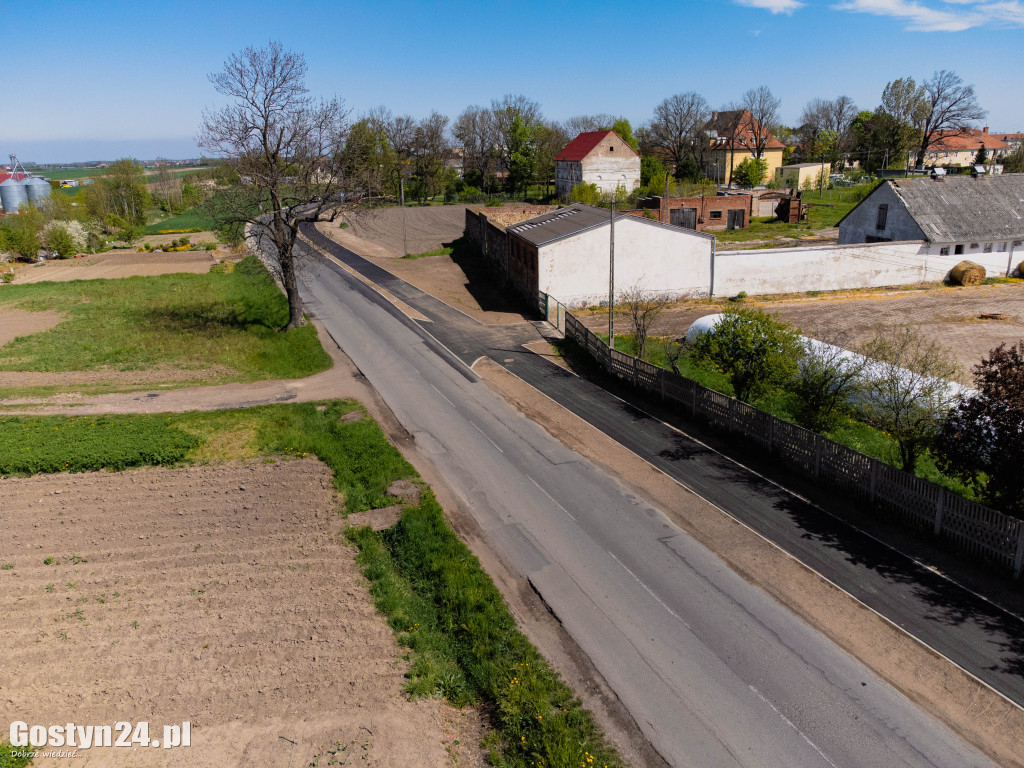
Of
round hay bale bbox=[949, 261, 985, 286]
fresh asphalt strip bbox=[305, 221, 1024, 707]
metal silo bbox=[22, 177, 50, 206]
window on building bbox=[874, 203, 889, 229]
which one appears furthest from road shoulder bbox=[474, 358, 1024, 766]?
metal silo bbox=[22, 177, 50, 206]

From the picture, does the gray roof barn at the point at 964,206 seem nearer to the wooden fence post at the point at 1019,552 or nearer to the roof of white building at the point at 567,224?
the roof of white building at the point at 567,224

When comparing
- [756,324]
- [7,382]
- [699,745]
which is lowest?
[699,745]

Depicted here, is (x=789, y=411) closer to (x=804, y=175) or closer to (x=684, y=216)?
(x=684, y=216)

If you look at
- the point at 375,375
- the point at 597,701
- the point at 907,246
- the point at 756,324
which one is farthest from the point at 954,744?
the point at 907,246

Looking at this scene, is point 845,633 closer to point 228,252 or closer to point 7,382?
point 7,382

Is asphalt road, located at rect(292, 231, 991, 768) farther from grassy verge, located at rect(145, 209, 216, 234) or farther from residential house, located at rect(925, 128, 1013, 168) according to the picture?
residential house, located at rect(925, 128, 1013, 168)
